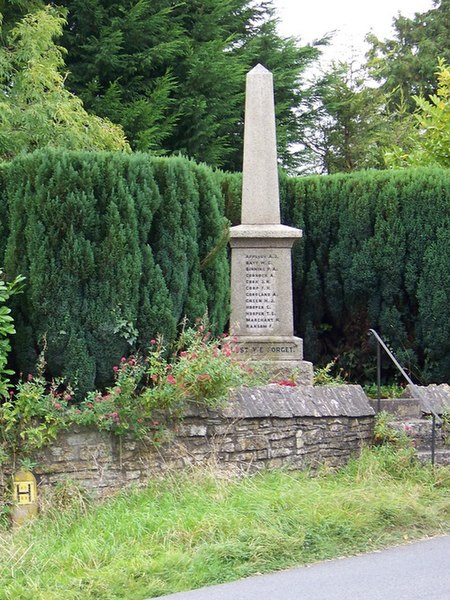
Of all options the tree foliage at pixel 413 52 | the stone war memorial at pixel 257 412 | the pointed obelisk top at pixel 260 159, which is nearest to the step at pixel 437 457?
the stone war memorial at pixel 257 412

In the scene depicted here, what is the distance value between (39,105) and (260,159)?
4118 millimetres

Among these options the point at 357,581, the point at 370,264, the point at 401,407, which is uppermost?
the point at 370,264

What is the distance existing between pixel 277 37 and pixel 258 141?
1020 cm

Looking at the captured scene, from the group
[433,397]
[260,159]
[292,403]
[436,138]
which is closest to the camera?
[292,403]

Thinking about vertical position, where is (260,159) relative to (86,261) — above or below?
above

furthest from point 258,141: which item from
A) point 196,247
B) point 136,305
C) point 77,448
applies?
point 77,448

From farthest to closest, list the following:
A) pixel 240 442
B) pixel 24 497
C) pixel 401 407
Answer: pixel 401 407 → pixel 240 442 → pixel 24 497

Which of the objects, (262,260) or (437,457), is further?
(262,260)

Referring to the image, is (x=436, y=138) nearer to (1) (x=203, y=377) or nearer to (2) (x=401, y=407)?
(2) (x=401, y=407)

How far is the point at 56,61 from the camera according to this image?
45.9 feet

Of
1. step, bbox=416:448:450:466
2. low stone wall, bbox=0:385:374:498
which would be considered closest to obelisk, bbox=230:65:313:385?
low stone wall, bbox=0:385:374:498

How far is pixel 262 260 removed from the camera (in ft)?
33.9

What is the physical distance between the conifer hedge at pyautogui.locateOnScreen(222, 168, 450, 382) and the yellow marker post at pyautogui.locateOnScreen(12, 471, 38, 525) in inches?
208

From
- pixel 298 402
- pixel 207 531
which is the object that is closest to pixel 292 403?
pixel 298 402
